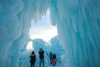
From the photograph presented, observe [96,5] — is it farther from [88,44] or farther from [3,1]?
[3,1]

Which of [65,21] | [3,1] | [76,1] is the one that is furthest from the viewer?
[65,21]

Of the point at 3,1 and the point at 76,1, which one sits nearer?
the point at 3,1

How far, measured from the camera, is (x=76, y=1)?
9.46 metres

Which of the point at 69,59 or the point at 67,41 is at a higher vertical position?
the point at 67,41

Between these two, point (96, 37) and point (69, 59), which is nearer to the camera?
point (96, 37)

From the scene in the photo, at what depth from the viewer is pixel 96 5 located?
8602 mm

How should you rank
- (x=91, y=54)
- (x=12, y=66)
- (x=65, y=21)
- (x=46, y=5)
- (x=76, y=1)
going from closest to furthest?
1. (x=12, y=66)
2. (x=76, y=1)
3. (x=91, y=54)
4. (x=65, y=21)
5. (x=46, y=5)

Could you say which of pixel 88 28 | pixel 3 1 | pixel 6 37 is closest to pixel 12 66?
pixel 6 37

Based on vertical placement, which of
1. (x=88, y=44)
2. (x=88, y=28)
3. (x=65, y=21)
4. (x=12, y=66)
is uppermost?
(x=65, y=21)

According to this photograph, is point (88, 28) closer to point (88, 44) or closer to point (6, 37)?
point (88, 44)

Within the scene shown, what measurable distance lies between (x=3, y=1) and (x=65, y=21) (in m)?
6.87

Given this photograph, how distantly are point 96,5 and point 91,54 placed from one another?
3.20 meters

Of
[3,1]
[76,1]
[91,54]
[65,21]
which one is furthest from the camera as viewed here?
[65,21]

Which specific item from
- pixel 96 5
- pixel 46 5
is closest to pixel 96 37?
pixel 96 5
